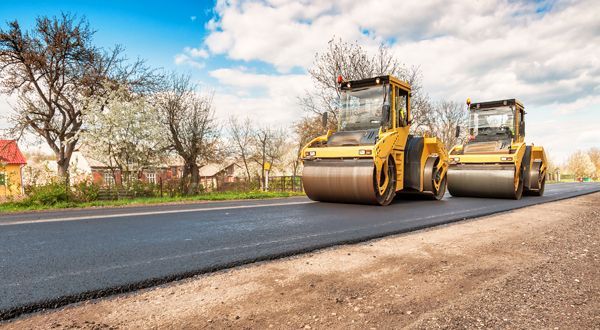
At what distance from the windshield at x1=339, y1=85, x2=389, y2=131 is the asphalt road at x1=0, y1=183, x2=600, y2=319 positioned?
2413 mm

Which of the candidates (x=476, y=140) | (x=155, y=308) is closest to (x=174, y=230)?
(x=155, y=308)

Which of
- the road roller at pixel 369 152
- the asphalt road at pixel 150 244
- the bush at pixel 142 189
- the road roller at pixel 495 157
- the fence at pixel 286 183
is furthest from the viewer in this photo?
the fence at pixel 286 183

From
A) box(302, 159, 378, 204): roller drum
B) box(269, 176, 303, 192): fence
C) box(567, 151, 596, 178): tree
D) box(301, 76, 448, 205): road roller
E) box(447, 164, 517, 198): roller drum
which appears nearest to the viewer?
box(302, 159, 378, 204): roller drum

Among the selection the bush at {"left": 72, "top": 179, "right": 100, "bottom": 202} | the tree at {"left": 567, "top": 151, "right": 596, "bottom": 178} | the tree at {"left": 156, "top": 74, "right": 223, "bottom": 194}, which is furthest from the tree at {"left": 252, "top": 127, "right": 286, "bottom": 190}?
the tree at {"left": 567, "top": 151, "right": 596, "bottom": 178}

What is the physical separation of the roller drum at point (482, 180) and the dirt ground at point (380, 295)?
667 centimetres

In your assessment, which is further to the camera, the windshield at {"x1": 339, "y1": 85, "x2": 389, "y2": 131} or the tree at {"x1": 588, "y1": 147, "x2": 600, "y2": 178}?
the tree at {"x1": 588, "y1": 147, "x2": 600, "y2": 178}

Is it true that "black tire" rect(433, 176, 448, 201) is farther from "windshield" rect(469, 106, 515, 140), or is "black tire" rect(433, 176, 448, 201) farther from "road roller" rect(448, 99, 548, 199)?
"windshield" rect(469, 106, 515, 140)

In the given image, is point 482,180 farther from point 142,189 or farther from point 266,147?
point 266,147

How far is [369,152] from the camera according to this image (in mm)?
7707

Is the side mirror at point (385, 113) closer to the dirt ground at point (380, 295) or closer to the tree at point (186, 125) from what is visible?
the dirt ground at point (380, 295)

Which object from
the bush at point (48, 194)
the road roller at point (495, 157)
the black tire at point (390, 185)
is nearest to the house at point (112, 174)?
the bush at point (48, 194)

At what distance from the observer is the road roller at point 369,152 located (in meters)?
7.89

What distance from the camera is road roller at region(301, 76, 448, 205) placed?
789 centimetres

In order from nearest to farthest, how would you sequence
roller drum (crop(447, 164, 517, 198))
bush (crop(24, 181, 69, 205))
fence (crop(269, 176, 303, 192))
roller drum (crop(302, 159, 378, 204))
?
roller drum (crop(302, 159, 378, 204)) → roller drum (crop(447, 164, 517, 198)) → bush (crop(24, 181, 69, 205)) → fence (crop(269, 176, 303, 192))
